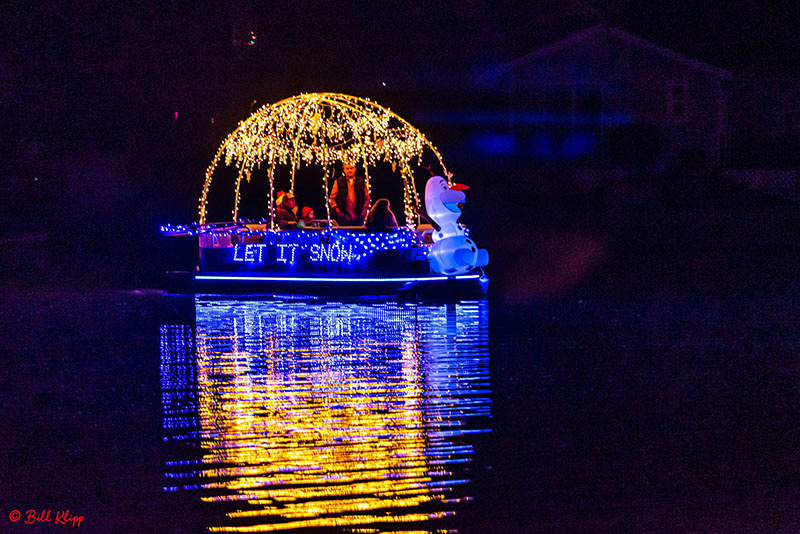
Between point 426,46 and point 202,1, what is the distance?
8.56m

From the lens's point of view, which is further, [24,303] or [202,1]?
[202,1]

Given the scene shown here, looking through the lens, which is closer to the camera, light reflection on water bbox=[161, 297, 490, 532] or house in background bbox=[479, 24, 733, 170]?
light reflection on water bbox=[161, 297, 490, 532]

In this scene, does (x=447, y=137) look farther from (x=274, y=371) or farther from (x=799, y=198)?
(x=274, y=371)

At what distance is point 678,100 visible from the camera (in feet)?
105

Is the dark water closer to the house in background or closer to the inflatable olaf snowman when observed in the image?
the inflatable olaf snowman

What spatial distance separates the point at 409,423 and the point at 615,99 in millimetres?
25871

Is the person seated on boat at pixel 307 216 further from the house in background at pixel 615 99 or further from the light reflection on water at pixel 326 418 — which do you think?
the house in background at pixel 615 99

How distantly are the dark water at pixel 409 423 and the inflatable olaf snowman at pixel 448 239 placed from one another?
7.15 ft

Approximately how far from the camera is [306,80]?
109ft

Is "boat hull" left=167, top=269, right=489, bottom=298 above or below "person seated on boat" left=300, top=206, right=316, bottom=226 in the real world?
below

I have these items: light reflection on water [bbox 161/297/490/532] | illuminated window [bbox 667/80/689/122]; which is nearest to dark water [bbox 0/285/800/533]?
light reflection on water [bbox 161/297/490/532]

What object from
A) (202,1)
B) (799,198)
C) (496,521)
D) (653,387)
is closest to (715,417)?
(653,387)

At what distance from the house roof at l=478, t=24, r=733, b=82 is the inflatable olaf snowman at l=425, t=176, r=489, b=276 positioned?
55.2 ft

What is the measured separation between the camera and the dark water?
574 centimetres
